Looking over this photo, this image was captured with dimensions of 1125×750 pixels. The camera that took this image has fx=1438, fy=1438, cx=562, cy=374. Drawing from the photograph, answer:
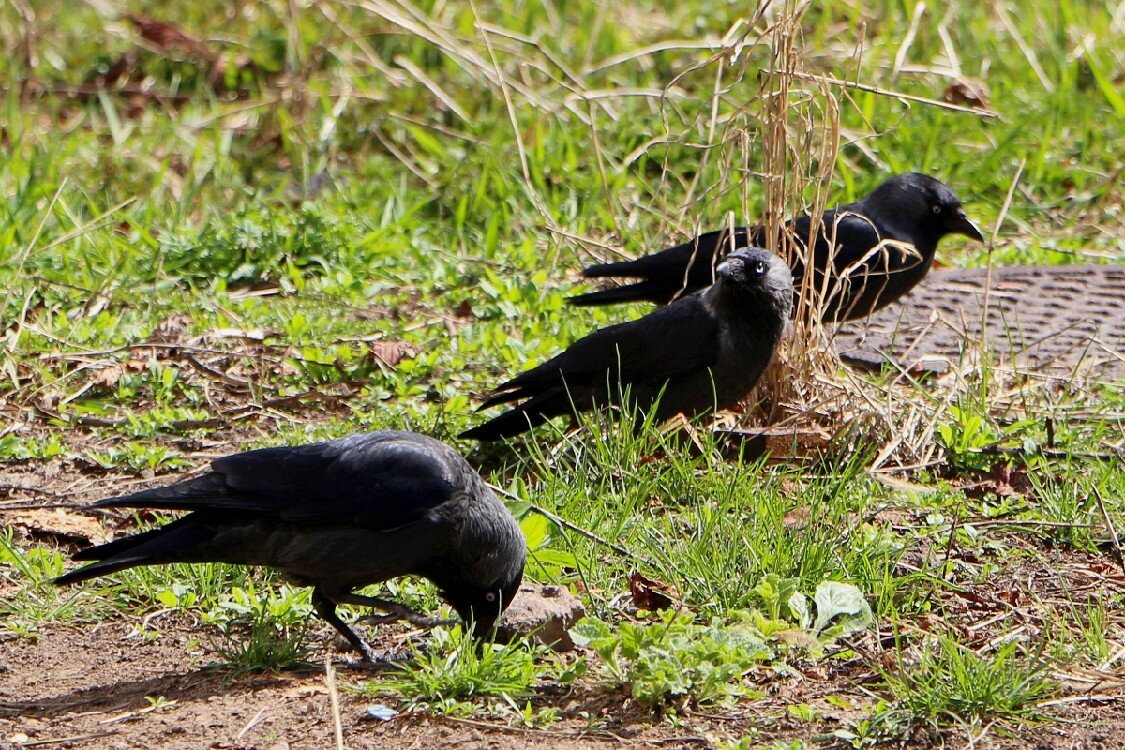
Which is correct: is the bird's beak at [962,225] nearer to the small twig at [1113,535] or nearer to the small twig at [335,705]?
the small twig at [1113,535]

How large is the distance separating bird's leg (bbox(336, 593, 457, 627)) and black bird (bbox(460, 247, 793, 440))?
1281 mm

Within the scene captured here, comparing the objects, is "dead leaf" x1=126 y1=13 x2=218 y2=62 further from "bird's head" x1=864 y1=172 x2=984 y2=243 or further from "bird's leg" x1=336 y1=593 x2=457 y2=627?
"bird's leg" x1=336 y1=593 x2=457 y2=627

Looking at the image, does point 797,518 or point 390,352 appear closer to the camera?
point 797,518

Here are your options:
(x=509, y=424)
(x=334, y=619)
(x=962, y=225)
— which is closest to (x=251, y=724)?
(x=334, y=619)

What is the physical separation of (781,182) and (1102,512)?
1634mm

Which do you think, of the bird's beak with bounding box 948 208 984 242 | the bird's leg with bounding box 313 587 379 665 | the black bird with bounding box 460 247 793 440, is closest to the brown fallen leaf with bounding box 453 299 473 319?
the black bird with bounding box 460 247 793 440

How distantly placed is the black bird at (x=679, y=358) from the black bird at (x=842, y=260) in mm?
431

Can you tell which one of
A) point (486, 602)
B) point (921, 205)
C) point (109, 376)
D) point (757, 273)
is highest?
point (757, 273)

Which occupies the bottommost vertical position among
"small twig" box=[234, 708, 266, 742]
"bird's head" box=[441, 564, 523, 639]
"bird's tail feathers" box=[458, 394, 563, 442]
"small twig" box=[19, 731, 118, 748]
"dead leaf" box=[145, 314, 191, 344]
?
"dead leaf" box=[145, 314, 191, 344]

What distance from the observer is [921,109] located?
329 inches

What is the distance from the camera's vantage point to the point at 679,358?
5.09 meters

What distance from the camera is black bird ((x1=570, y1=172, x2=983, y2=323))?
5766mm

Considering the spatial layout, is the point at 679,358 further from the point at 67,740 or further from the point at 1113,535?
the point at 67,740

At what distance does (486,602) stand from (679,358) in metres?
1.62
